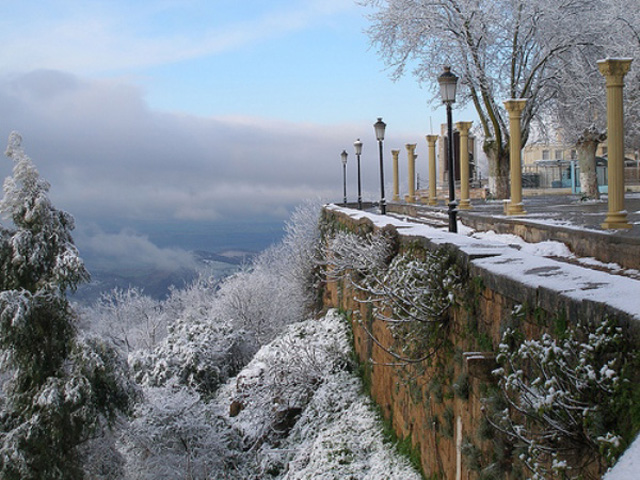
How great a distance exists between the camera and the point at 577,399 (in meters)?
3.17

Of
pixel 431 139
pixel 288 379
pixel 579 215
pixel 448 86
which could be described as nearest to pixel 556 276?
pixel 448 86

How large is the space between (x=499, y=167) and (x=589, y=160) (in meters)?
3.07

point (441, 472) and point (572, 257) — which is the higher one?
point (572, 257)

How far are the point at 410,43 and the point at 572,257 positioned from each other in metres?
17.1

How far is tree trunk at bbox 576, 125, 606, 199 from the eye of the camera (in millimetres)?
21562

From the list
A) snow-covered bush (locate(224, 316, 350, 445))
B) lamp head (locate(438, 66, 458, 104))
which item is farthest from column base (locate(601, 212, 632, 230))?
snow-covered bush (locate(224, 316, 350, 445))

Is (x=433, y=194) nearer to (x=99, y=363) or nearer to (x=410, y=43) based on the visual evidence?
(x=410, y=43)

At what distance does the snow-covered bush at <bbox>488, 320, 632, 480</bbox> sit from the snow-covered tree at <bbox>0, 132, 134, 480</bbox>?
1242 centimetres

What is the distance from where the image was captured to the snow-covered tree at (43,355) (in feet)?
45.0

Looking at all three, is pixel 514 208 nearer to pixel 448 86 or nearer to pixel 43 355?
pixel 448 86

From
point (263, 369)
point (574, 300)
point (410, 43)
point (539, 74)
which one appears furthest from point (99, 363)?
point (539, 74)

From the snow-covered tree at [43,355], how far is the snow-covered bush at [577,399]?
1242 cm

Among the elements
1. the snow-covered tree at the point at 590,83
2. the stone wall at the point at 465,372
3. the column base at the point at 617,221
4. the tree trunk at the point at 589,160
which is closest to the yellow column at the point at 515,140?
the column base at the point at 617,221

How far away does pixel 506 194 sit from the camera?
23422mm
